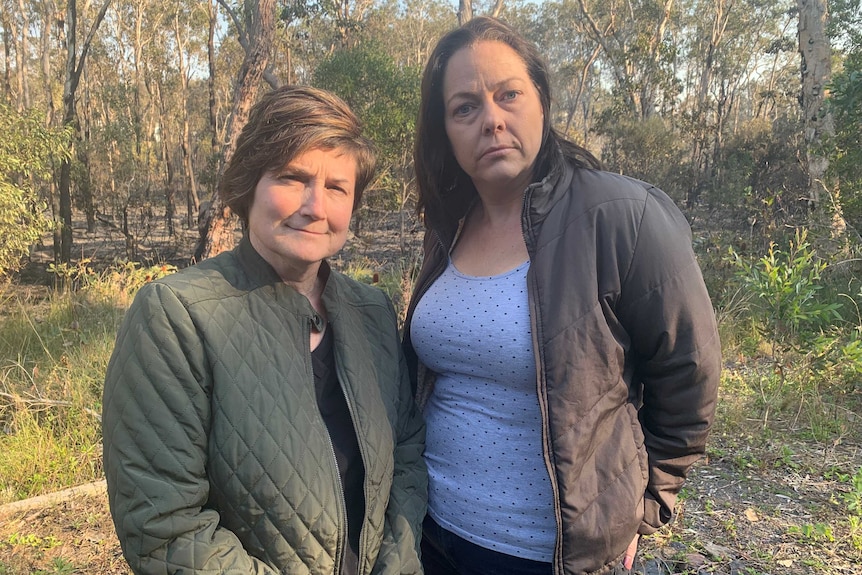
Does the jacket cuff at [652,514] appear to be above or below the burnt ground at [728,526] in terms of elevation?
above

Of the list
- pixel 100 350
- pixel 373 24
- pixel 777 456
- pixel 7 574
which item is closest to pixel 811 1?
pixel 777 456

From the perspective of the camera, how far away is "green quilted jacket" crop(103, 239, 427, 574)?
1.11m

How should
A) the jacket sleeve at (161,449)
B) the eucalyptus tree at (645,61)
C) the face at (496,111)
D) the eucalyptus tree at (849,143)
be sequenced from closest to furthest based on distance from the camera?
the jacket sleeve at (161,449) → the face at (496,111) → the eucalyptus tree at (849,143) → the eucalyptus tree at (645,61)

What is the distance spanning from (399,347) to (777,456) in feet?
9.22

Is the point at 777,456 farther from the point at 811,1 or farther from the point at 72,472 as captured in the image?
the point at 811,1

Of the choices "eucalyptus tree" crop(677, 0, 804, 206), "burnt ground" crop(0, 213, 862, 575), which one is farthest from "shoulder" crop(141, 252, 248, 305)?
"eucalyptus tree" crop(677, 0, 804, 206)

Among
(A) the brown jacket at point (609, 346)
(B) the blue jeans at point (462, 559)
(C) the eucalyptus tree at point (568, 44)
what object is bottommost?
(B) the blue jeans at point (462, 559)

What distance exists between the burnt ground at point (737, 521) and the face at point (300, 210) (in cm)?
200

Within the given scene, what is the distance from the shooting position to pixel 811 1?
8.20 meters

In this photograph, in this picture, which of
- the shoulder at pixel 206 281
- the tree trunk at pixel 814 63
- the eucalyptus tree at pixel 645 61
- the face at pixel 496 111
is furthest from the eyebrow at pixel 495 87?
the eucalyptus tree at pixel 645 61

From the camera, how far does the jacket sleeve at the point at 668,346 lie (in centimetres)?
128

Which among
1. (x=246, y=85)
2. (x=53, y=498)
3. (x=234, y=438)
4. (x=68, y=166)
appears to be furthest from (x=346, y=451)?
(x=68, y=166)

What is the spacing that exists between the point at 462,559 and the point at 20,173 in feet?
36.9

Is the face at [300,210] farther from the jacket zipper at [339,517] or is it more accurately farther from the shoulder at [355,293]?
the jacket zipper at [339,517]
